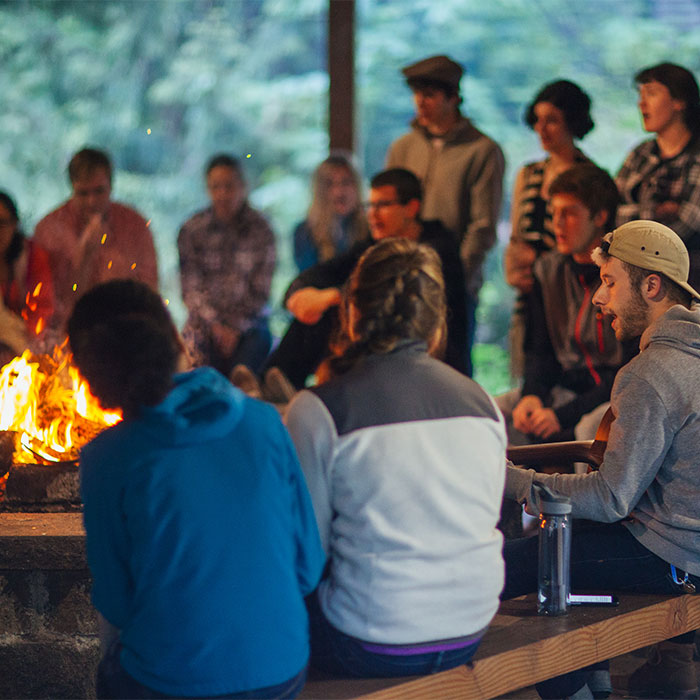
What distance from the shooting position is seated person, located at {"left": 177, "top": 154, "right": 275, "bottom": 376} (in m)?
5.73

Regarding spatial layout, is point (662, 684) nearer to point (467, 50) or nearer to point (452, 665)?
point (452, 665)

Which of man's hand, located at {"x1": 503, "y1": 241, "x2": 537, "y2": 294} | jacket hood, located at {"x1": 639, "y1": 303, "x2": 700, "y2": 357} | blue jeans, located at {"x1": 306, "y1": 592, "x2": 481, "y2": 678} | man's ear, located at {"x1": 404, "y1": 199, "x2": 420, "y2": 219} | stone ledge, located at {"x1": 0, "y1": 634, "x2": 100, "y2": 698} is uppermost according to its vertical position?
man's ear, located at {"x1": 404, "y1": 199, "x2": 420, "y2": 219}

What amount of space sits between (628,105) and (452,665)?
4.97 metres

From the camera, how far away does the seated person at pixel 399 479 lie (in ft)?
7.29

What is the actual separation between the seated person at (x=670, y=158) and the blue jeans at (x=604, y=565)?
201cm

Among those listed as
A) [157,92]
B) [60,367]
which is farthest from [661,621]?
[157,92]

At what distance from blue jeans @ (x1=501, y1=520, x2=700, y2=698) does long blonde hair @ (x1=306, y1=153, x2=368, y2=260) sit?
2.83 meters

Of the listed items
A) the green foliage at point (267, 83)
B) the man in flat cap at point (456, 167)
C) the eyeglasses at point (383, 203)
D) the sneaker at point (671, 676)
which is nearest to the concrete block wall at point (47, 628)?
the sneaker at point (671, 676)

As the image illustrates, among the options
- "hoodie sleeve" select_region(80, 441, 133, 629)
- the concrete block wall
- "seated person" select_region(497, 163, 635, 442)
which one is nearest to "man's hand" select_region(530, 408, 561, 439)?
"seated person" select_region(497, 163, 635, 442)

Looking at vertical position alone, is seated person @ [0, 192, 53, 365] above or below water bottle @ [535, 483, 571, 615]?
above

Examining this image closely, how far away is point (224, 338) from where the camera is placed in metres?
5.78

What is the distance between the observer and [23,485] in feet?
11.3

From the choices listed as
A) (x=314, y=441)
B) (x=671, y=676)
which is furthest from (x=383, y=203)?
(x=314, y=441)

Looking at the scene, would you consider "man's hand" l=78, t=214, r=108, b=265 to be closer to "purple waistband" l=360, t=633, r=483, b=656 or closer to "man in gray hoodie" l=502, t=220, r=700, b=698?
"man in gray hoodie" l=502, t=220, r=700, b=698
